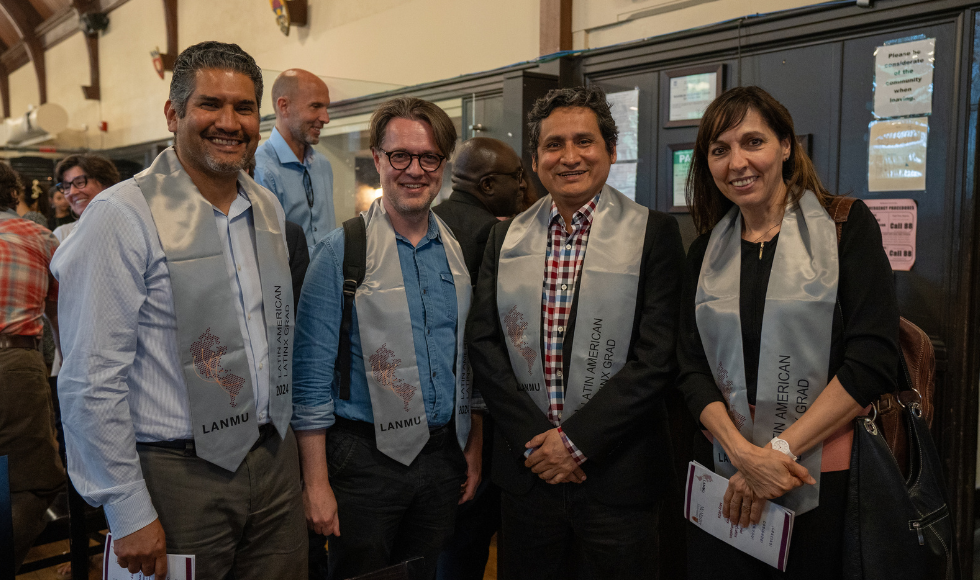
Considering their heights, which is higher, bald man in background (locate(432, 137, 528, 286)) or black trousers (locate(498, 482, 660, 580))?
bald man in background (locate(432, 137, 528, 286))

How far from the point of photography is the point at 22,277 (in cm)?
269

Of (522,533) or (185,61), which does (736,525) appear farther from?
(185,61)

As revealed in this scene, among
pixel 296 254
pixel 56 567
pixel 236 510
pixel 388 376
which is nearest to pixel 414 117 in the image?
pixel 296 254

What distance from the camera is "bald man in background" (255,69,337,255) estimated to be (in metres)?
3.15

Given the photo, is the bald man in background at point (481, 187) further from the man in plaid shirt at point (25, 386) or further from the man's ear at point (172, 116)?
the man in plaid shirt at point (25, 386)

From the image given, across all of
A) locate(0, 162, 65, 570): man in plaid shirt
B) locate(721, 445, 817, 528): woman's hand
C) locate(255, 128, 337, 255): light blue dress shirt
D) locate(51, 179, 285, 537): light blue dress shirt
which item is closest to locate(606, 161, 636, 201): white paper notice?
locate(255, 128, 337, 255): light blue dress shirt

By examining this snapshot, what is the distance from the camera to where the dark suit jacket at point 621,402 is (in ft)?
5.87

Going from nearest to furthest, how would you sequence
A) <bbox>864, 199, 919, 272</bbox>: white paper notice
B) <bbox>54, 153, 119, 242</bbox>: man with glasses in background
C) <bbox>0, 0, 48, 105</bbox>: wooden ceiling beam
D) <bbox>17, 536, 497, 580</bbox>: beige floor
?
<bbox>864, 199, 919, 272</bbox>: white paper notice → <bbox>17, 536, 497, 580</bbox>: beige floor → <bbox>54, 153, 119, 242</bbox>: man with glasses in background → <bbox>0, 0, 48, 105</bbox>: wooden ceiling beam

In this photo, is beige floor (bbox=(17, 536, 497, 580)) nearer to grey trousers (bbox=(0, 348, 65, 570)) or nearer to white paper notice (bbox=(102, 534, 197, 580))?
grey trousers (bbox=(0, 348, 65, 570))

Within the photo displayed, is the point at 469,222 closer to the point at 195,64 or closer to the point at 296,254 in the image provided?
the point at 296,254

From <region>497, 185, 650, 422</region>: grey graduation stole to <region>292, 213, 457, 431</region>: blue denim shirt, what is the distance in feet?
A: 0.57

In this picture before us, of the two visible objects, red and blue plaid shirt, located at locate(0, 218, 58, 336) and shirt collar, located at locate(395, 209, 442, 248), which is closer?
shirt collar, located at locate(395, 209, 442, 248)

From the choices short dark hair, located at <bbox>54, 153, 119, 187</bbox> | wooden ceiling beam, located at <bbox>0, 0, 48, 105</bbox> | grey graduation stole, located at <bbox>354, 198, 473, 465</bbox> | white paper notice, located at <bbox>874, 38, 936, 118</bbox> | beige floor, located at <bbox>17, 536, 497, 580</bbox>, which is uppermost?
wooden ceiling beam, located at <bbox>0, 0, 48, 105</bbox>

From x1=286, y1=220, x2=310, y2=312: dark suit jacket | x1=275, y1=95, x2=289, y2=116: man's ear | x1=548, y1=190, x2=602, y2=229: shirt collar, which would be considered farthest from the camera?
x1=275, y1=95, x2=289, y2=116: man's ear
